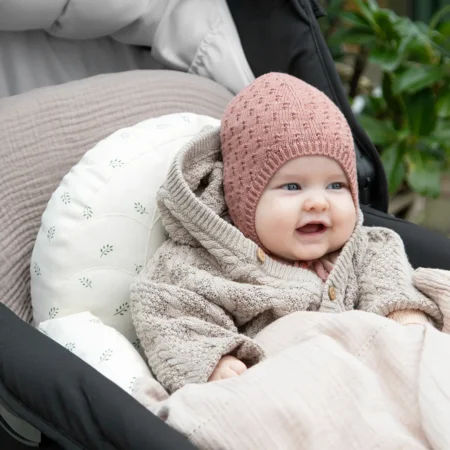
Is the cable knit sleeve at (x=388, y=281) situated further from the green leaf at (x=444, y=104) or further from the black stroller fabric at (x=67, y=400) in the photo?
the green leaf at (x=444, y=104)

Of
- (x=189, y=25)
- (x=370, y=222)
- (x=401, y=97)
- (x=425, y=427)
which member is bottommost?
(x=401, y=97)

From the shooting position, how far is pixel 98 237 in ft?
3.71

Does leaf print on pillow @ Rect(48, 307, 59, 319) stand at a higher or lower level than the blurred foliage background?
higher

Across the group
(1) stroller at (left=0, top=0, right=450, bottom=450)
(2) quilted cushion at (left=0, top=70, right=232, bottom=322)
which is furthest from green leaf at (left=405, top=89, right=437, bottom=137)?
(2) quilted cushion at (left=0, top=70, right=232, bottom=322)

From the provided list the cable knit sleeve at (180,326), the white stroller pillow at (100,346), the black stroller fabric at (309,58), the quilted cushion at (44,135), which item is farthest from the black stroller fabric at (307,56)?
the white stroller pillow at (100,346)

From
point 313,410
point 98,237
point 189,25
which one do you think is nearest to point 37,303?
point 98,237

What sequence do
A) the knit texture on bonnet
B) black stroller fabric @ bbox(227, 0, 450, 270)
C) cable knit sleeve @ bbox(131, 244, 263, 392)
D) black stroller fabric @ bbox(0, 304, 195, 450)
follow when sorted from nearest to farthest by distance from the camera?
black stroller fabric @ bbox(0, 304, 195, 450) → cable knit sleeve @ bbox(131, 244, 263, 392) → the knit texture on bonnet → black stroller fabric @ bbox(227, 0, 450, 270)

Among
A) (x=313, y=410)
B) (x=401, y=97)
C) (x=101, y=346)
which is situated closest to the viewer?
(x=313, y=410)

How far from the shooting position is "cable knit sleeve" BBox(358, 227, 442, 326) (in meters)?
1.05

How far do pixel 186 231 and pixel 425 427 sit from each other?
45 cm

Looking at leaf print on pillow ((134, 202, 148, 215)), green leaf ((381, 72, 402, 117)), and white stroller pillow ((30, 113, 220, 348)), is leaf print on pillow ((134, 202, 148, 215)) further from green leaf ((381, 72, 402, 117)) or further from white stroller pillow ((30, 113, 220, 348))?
green leaf ((381, 72, 402, 117))

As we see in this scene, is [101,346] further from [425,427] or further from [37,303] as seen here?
[425,427]

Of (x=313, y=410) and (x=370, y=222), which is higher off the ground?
(x=313, y=410)

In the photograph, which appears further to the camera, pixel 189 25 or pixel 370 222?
pixel 189 25
